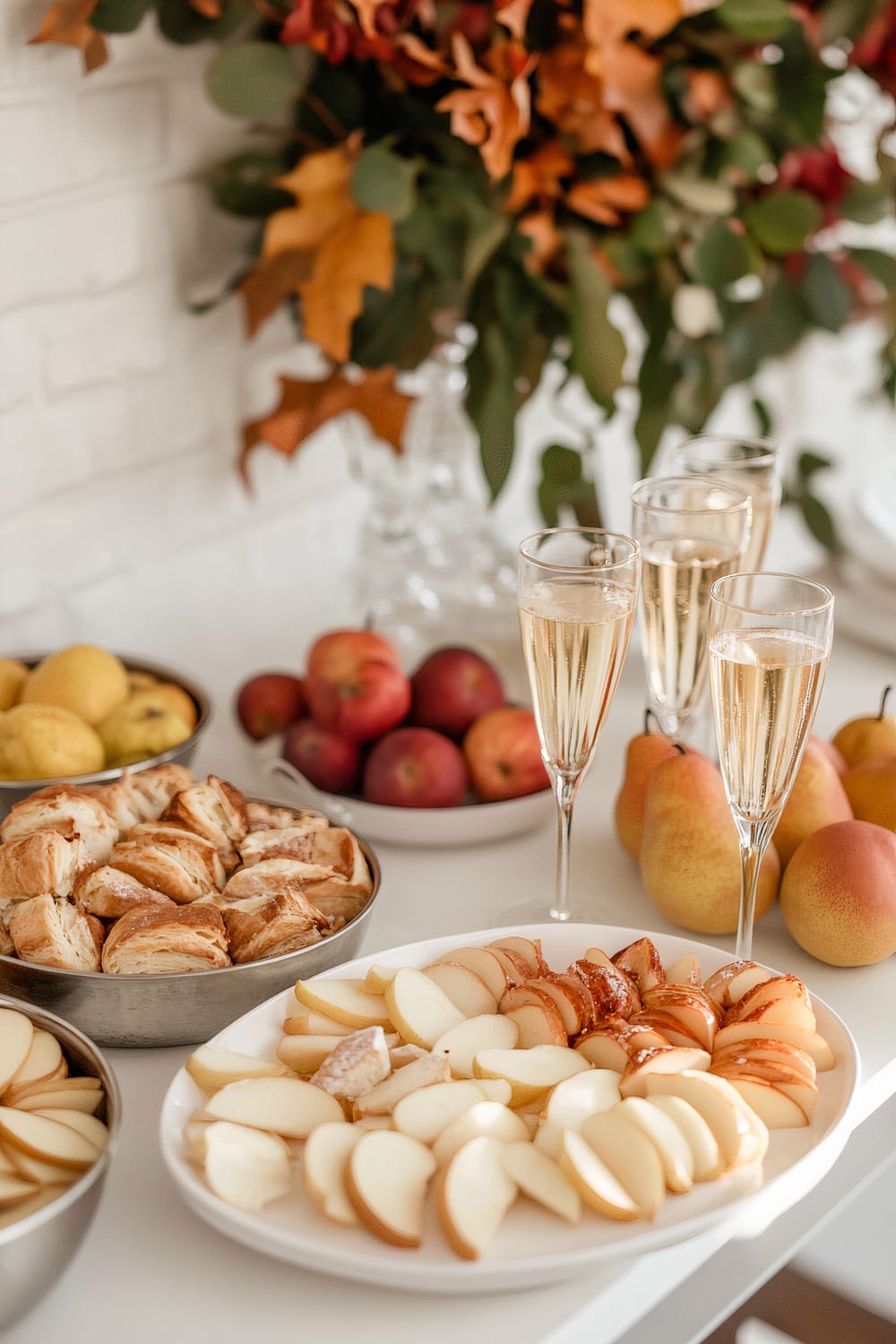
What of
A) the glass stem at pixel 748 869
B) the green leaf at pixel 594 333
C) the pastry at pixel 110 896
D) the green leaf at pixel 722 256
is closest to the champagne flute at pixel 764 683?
the glass stem at pixel 748 869

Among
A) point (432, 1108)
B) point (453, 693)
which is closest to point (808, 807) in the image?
point (453, 693)

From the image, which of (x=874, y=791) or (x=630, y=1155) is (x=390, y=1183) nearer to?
(x=630, y=1155)

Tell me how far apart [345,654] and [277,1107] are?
1.54 ft

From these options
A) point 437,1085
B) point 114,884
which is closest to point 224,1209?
point 437,1085

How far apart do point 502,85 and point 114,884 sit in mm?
695

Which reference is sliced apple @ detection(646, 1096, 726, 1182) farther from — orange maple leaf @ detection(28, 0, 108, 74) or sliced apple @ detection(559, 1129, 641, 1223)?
orange maple leaf @ detection(28, 0, 108, 74)

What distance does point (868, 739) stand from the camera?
1.07m

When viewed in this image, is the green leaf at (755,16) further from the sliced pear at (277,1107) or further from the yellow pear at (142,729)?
the sliced pear at (277,1107)

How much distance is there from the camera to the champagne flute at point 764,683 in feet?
2.55

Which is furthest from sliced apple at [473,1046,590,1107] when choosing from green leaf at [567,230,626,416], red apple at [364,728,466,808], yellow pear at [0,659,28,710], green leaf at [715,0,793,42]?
green leaf at [715,0,793,42]

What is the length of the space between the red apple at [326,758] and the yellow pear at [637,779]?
21 cm

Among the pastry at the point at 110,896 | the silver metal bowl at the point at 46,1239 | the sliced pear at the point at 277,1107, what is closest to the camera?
the silver metal bowl at the point at 46,1239

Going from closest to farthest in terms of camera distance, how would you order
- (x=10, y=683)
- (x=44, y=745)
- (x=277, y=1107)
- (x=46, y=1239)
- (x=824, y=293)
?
(x=46, y=1239) < (x=277, y=1107) < (x=44, y=745) < (x=10, y=683) < (x=824, y=293)

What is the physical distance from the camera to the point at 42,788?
94 centimetres
